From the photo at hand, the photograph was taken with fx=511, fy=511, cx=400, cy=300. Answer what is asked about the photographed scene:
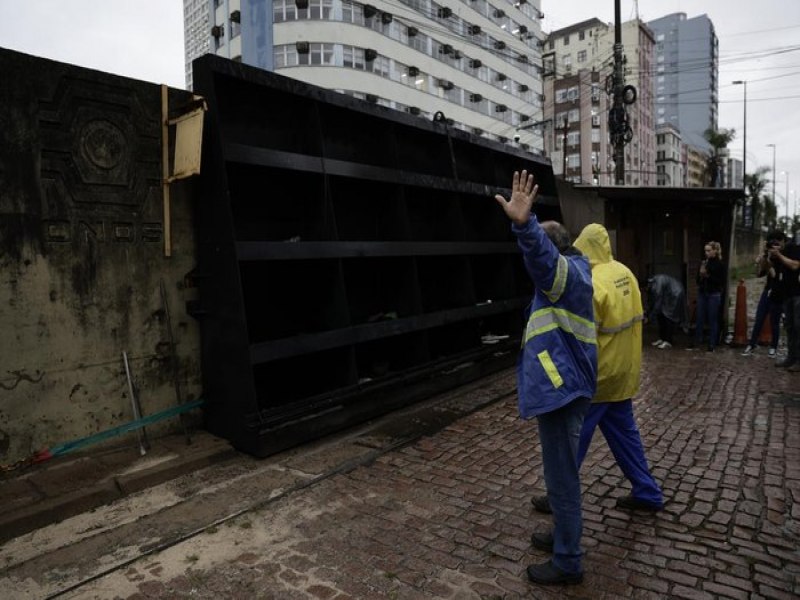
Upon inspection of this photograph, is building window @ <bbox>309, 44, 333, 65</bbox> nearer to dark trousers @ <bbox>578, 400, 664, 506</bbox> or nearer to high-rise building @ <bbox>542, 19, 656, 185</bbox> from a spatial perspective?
dark trousers @ <bbox>578, 400, 664, 506</bbox>

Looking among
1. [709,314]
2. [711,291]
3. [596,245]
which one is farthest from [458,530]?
[709,314]

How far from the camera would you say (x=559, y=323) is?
2.81m

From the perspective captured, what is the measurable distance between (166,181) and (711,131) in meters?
63.5

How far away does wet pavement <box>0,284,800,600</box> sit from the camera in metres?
2.80

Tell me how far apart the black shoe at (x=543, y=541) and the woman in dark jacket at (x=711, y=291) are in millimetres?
7643

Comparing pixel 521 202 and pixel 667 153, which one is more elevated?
pixel 667 153

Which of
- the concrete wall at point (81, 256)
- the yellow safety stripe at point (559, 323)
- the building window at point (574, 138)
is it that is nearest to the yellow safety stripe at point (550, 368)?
the yellow safety stripe at point (559, 323)

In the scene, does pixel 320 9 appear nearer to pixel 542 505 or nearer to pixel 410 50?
pixel 410 50

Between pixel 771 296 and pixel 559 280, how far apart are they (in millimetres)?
7589

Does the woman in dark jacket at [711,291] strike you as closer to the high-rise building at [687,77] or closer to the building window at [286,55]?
the building window at [286,55]

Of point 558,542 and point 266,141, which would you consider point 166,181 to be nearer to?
point 266,141

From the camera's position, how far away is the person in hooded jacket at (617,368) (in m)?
3.37

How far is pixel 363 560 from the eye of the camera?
3.04m

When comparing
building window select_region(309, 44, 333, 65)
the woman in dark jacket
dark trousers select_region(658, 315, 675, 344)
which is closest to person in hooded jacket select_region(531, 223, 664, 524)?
the woman in dark jacket
